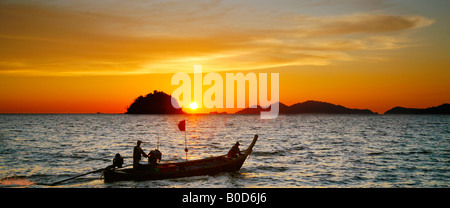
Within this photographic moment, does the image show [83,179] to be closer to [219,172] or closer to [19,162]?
[219,172]

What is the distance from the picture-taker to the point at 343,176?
26.7 meters

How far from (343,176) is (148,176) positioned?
13.9 meters

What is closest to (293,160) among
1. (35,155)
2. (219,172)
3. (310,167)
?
(310,167)

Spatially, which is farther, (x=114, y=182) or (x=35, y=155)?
(x=35, y=155)

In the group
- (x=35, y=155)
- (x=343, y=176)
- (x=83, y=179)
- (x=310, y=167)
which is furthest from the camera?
(x=35, y=155)
